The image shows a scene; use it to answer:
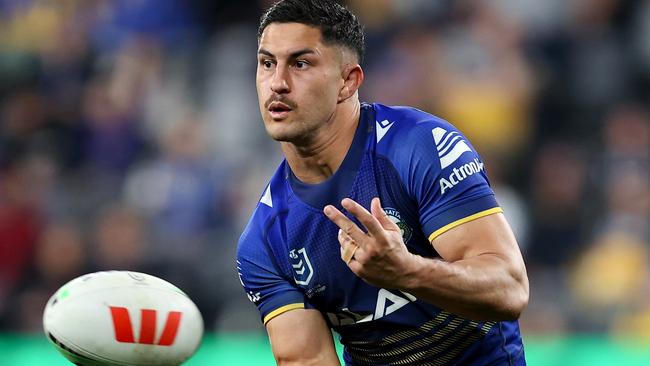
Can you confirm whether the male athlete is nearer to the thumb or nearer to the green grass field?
the thumb

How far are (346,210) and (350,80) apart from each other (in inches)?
26.1

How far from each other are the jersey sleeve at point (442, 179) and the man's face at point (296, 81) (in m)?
0.35

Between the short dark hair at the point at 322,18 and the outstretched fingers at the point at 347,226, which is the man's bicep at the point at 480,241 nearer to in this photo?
the outstretched fingers at the point at 347,226

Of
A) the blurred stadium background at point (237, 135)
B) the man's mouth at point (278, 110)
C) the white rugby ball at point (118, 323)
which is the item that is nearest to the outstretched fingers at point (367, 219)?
the man's mouth at point (278, 110)

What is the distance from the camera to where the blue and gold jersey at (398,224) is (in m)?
4.23

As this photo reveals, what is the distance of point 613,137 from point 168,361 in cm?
541

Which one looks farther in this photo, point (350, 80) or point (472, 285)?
point (350, 80)

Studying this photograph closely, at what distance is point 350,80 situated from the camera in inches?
180

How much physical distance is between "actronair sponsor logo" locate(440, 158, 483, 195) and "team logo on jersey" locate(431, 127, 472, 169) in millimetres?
40

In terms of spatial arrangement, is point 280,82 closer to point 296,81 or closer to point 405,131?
point 296,81

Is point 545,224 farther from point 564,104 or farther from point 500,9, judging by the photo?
point 500,9

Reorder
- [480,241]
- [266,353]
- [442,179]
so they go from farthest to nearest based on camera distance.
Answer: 1. [266,353]
2. [442,179]
3. [480,241]

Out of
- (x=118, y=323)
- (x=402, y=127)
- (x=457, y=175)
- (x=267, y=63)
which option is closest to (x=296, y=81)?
(x=267, y=63)

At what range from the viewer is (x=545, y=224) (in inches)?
351
